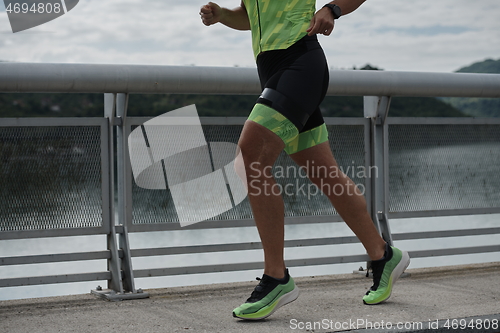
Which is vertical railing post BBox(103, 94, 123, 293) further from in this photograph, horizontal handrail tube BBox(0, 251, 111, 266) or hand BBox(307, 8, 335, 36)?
hand BBox(307, 8, 335, 36)

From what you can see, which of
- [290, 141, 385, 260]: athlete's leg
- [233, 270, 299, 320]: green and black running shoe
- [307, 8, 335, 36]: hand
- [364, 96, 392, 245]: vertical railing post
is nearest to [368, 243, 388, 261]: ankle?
[290, 141, 385, 260]: athlete's leg

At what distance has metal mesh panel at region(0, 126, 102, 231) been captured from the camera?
3340mm

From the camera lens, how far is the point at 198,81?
11.5 ft

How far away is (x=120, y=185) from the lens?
356 cm

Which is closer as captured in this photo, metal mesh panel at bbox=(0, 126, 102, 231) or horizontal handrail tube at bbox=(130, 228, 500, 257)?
metal mesh panel at bbox=(0, 126, 102, 231)

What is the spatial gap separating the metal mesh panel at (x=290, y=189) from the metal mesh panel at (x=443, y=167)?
A: 0.24m

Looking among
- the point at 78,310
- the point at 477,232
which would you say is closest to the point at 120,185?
the point at 78,310

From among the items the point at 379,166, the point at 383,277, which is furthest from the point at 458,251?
the point at 383,277

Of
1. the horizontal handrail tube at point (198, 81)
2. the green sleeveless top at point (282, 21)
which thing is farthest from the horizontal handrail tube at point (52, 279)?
the green sleeveless top at point (282, 21)

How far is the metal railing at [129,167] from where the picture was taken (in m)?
3.33

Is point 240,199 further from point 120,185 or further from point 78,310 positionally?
point 78,310

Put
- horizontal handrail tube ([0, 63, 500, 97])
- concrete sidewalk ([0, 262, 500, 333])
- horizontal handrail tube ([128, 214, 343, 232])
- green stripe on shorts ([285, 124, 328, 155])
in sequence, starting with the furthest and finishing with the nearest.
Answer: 1. horizontal handrail tube ([128, 214, 343, 232])
2. horizontal handrail tube ([0, 63, 500, 97])
3. green stripe on shorts ([285, 124, 328, 155])
4. concrete sidewalk ([0, 262, 500, 333])

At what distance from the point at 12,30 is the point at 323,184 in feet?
6.05

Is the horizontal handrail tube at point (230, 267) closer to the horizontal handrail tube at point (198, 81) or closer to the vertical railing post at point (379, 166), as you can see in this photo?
the vertical railing post at point (379, 166)
